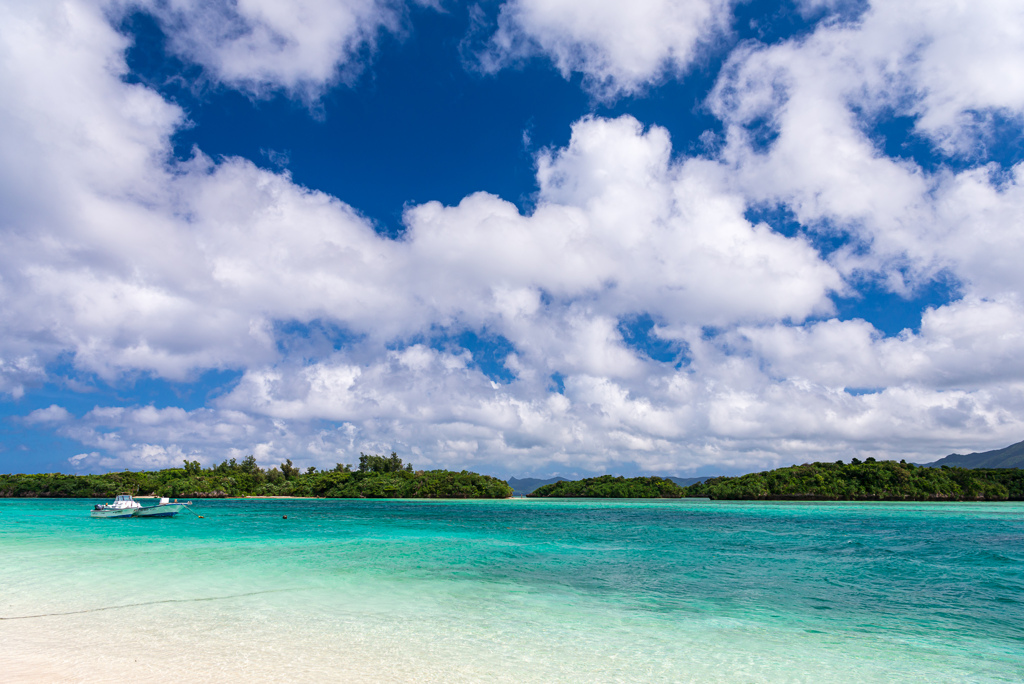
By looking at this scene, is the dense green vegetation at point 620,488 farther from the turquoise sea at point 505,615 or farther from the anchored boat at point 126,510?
the turquoise sea at point 505,615

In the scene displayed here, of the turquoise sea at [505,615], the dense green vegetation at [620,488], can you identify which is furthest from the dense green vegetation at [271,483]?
the turquoise sea at [505,615]

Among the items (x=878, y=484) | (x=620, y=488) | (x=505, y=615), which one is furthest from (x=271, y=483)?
(x=505, y=615)

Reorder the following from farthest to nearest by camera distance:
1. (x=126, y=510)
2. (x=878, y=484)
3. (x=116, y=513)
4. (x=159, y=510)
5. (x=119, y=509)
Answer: (x=878, y=484), (x=159, y=510), (x=126, y=510), (x=119, y=509), (x=116, y=513)

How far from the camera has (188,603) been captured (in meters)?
14.1

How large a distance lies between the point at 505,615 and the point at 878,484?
13543cm

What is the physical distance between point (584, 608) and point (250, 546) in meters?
20.9

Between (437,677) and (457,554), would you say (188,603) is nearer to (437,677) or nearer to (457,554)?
(437,677)

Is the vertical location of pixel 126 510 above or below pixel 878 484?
above

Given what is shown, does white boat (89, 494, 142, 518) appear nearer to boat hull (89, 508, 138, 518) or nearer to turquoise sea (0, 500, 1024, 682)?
boat hull (89, 508, 138, 518)

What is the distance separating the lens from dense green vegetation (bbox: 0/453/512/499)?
123562 millimetres

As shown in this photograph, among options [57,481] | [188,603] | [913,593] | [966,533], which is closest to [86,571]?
[188,603]

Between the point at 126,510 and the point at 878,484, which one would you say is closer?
the point at 126,510

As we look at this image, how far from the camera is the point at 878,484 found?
12112 centimetres

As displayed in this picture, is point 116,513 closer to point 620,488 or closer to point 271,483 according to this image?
point 271,483
